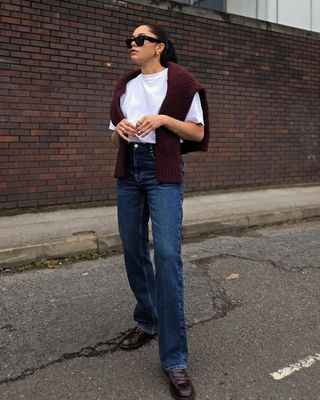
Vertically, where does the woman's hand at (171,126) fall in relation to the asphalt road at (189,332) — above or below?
Answer: above

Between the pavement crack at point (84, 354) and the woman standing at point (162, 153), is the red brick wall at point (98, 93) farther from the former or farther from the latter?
the woman standing at point (162, 153)

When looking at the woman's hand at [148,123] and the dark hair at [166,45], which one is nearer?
the woman's hand at [148,123]

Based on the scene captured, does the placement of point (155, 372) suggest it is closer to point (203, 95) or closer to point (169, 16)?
point (203, 95)

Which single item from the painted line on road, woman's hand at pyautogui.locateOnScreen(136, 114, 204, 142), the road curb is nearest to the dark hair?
woman's hand at pyautogui.locateOnScreen(136, 114, 204, 142)

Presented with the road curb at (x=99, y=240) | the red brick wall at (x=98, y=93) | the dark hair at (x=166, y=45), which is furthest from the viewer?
Answer: the red brick wall at (x=98, y=93)

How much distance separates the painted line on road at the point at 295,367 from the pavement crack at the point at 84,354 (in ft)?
3.39

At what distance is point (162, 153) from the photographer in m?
2.39

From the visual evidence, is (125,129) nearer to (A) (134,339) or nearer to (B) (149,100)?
(B) (149,100)

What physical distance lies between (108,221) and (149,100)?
369cm

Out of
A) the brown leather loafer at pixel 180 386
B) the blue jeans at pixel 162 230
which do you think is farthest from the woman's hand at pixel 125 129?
the brown leather loafer at pixel 180 386

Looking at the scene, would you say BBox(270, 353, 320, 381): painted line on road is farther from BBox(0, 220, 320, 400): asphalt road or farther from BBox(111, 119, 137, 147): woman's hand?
BBox(111, 119, 137, 147): woman's hand

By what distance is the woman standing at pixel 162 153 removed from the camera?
236 centimetres

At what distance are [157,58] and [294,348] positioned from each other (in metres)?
2.05

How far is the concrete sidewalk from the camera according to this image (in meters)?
4.87
